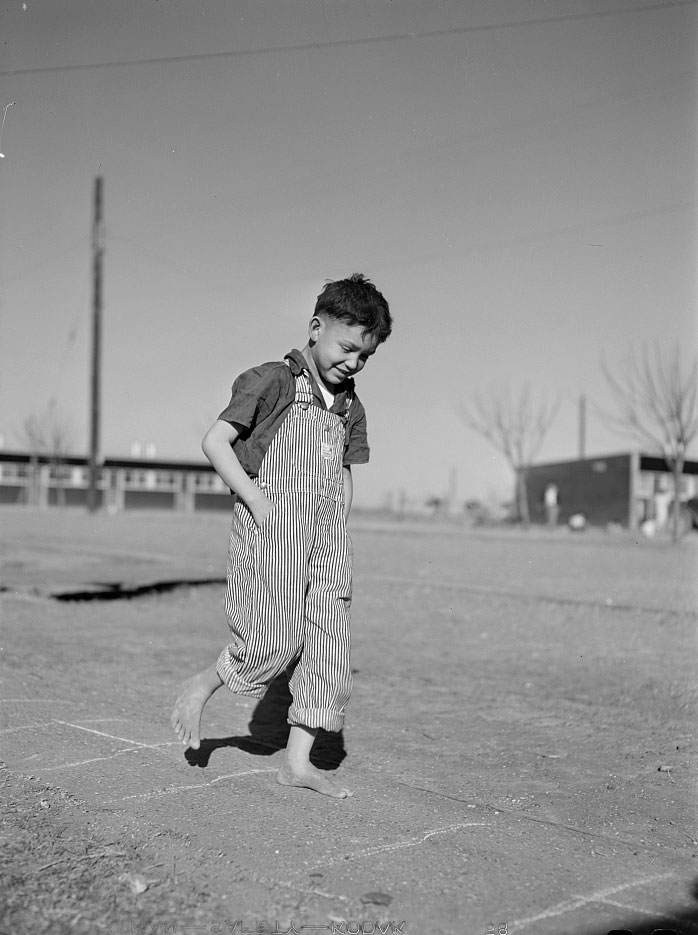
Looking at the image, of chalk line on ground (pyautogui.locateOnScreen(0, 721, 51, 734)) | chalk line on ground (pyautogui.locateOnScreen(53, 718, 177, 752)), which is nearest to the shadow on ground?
chalk line on ground (pyautogui.locateOnScreen(53, 718, 177, 752))

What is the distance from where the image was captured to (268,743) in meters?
3.84

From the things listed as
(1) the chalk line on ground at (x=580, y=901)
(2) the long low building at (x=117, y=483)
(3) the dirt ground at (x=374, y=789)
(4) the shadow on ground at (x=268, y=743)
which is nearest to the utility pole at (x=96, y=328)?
(2) the long low building at (x=117, y=483)

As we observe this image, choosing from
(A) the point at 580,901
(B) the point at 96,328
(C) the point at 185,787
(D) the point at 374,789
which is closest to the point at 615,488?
(B) the point at 96,328

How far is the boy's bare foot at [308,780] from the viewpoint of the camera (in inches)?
122

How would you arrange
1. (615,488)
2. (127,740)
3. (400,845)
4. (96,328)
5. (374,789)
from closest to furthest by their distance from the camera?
(400,845)
(374,789)
(127,740)
(96,328)
(615,488)

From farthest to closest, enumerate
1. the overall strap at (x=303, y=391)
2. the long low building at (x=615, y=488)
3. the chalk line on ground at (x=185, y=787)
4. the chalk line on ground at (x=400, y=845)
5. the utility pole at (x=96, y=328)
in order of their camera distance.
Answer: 1. the long low building at (x=615, y=488)
2. the utility pole at (x=96, y=328)
3. the overall strap at (x=303, y=391)
4. the chalk line on ground at (x=185, y=787)
5. the chalk line on ground at (x=400, y=845)

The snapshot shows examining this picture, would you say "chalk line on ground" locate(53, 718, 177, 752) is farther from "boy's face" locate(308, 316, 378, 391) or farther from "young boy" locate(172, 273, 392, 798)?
"boy's face" locate(308, 316, 378, 391)

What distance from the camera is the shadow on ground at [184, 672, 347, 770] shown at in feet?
11.6

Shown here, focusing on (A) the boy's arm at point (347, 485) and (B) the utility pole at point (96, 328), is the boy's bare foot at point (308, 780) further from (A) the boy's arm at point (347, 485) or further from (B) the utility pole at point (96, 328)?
(B) the utility pole at point (96, 328)

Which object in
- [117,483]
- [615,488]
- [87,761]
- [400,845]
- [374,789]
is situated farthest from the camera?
[117,483]

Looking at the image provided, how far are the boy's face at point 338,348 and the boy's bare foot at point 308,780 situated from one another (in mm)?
1204

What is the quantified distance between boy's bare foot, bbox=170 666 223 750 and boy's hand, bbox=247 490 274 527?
0.52 metres

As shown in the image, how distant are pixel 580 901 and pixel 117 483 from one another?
58.0 meters

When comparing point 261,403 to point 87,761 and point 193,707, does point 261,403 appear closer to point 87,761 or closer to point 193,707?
point 193,707
